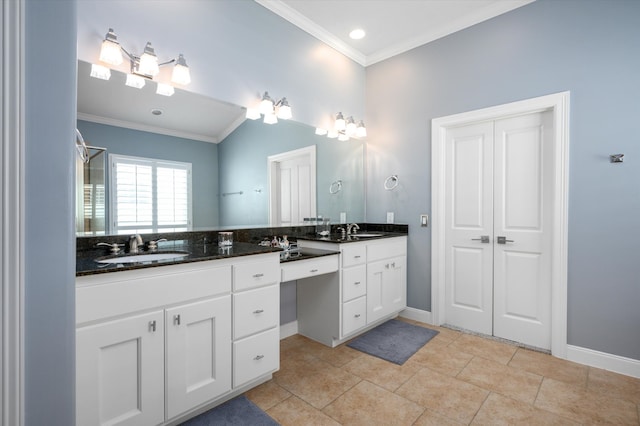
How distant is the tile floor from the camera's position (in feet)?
5.85

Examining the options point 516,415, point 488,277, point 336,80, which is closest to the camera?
point 516,415

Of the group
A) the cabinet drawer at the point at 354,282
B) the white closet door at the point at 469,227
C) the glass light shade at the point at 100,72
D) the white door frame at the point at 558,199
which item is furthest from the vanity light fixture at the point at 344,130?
the glass light shade at the point at 100,72

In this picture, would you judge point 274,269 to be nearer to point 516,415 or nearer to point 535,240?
point 516,415

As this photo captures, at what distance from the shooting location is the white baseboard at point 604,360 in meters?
2.18

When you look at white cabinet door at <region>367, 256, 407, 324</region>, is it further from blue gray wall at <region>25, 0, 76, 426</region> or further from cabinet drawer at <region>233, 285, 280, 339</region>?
blue gray wall at <region>25, 0, 76, 426</region>

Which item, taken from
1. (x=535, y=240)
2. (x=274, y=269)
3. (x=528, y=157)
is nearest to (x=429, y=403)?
(x=274, y=269)

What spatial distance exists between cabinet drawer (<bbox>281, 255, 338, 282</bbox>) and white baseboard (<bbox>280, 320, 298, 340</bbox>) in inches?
29.9

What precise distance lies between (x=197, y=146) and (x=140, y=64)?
0.60 m

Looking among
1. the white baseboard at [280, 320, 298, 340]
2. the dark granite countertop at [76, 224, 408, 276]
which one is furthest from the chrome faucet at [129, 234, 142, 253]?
the white baseboard at [280, 320, 298, 340]

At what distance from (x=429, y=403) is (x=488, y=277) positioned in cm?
147

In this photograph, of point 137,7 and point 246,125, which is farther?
Result: point 246,125

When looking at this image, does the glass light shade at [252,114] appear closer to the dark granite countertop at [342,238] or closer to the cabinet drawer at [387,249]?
the dark granite countertop at [342,238]

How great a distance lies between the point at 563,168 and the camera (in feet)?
7.92

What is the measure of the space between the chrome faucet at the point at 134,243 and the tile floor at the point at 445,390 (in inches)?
45.5
